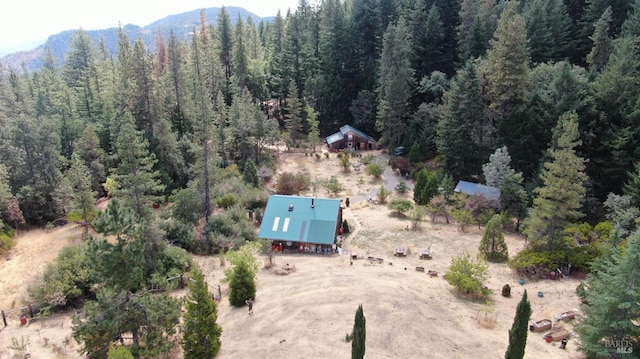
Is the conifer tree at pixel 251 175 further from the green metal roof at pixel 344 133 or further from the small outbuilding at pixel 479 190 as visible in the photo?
the small outbuilding at pixel 479 190

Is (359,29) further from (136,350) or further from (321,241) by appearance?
(136,350)

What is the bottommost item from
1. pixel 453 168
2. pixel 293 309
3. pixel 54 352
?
pixel 54 352

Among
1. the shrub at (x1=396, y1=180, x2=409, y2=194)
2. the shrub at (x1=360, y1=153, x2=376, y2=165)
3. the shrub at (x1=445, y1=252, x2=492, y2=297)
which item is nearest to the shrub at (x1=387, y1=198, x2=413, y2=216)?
the shrub at (x1=396, y1=180, x2=409, y2=194)

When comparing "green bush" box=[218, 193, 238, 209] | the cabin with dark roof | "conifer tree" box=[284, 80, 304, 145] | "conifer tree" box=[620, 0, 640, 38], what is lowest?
"green bush" box=[218, 193, 238, 209]

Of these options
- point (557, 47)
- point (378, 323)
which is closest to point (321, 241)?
point (378, 323)

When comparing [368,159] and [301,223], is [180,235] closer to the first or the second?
[301,223]

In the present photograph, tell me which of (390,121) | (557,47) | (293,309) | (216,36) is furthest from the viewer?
(216,36)

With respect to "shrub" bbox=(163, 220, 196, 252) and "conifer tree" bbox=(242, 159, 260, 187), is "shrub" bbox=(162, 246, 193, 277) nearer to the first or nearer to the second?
"shrub" bbox=(163, 220, 196, 252)
